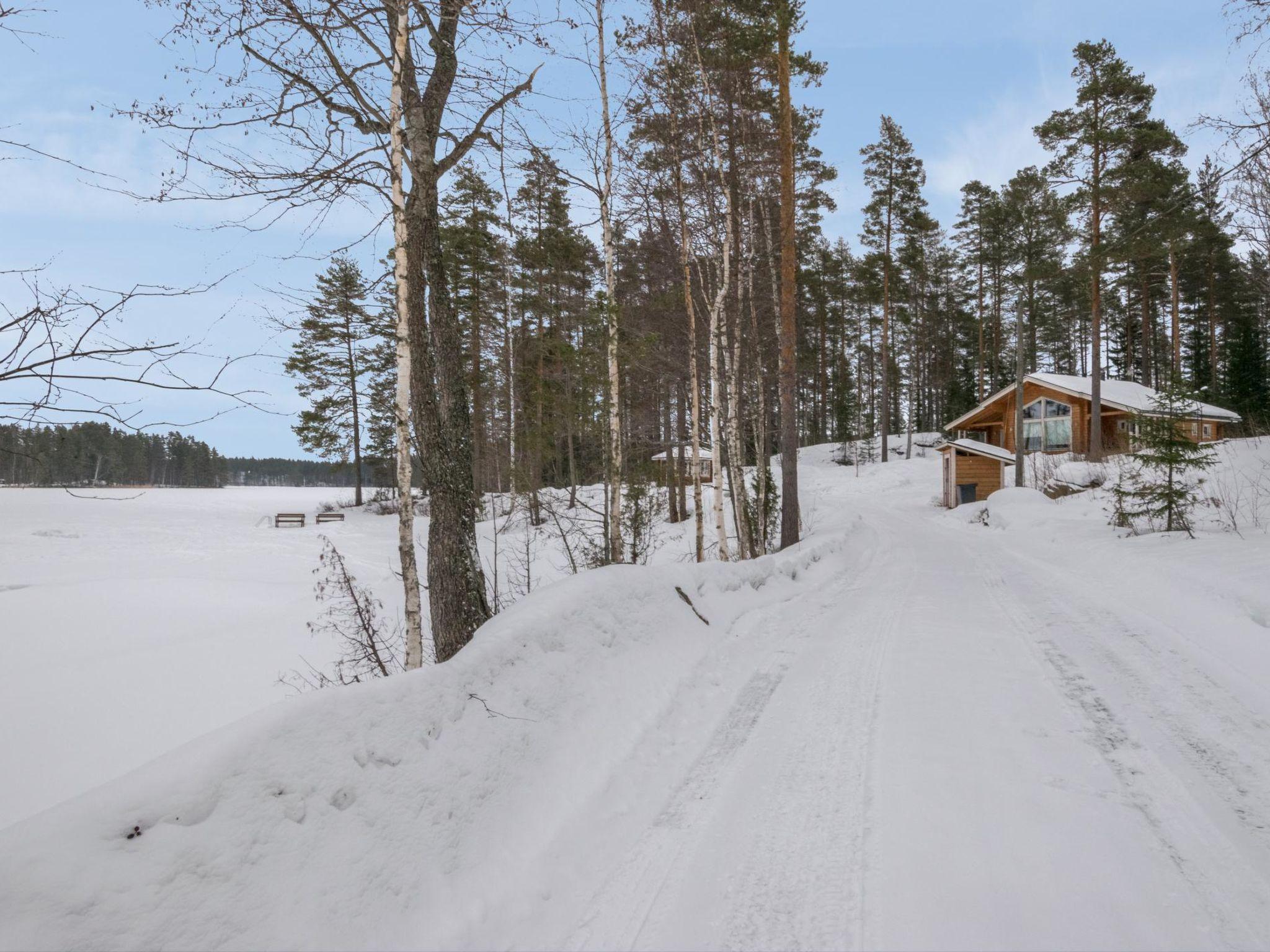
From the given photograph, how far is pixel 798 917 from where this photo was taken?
7.25 feet

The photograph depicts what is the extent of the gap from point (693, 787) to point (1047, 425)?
3366cm

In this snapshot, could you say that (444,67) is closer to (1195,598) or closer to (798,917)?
(798,917)

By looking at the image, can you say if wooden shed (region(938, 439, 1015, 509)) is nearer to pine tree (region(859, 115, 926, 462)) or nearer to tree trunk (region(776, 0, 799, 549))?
pine tree (region(859, 115, 926, 462))

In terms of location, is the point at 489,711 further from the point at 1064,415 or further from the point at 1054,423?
the point at 1054,423

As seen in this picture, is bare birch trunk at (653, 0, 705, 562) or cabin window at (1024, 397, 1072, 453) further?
cabin window at (1024, 397, 1072, 453)

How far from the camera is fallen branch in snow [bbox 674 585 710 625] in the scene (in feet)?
19.9

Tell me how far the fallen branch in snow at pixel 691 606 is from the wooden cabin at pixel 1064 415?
85.6 ft

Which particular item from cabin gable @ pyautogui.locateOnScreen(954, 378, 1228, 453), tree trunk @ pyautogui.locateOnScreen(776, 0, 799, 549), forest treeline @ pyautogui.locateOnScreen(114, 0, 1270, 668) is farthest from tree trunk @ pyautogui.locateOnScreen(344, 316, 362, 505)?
cabin gable @ pyautogui.locateOnScreen(954, 378, 1228, 453)

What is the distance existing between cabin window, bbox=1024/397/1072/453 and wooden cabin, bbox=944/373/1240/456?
26 millimetres

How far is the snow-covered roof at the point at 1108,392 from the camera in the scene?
24.9 metres

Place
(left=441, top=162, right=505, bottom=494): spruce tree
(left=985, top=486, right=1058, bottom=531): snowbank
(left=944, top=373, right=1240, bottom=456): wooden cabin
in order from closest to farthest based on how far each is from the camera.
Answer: (left=985, top=486, right=1058, bottom=531): snowbank → (left=441, top=162, right=505, bottom=494): spruce tree → (left=944, top=373, right=1240, bottom=456): wooden cabin

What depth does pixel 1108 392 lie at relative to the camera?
87.4 feet

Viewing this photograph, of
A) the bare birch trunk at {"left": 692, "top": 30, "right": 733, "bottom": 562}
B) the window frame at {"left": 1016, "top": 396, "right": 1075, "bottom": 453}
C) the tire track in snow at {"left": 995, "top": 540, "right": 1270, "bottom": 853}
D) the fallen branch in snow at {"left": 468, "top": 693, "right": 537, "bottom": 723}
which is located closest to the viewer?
the tire track in snow at {"left": 995, "top": 540, "right": 1270, "bottom": 853}

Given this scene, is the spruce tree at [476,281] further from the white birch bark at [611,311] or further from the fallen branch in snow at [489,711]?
the fallen branch in snow at [489,711]
